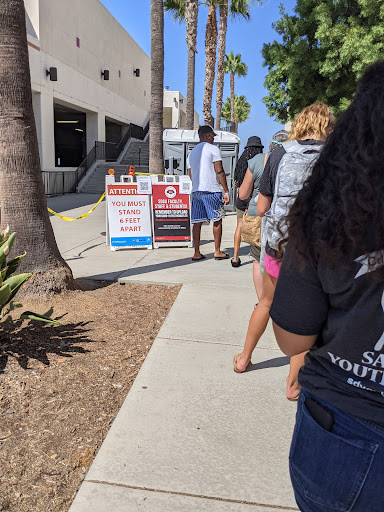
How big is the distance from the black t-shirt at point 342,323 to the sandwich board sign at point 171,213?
7.12m

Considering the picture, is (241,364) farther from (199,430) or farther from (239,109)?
(239,109)

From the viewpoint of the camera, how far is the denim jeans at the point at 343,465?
1095 mm

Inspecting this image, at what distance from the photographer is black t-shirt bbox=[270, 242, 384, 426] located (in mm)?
1062

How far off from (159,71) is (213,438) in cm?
1098

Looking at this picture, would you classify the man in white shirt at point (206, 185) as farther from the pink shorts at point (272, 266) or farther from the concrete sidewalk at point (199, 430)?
the pink shorts at point (272, 266)

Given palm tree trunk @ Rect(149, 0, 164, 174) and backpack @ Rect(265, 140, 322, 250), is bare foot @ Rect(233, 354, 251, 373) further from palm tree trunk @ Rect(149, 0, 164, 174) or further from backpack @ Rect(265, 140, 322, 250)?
palm tree trunk @ Rect(149, 0, 164, 174)

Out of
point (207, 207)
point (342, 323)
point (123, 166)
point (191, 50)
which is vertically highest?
point (191, 50)

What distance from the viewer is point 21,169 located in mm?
4605

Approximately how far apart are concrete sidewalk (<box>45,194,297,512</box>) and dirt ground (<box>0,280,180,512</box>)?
133mm

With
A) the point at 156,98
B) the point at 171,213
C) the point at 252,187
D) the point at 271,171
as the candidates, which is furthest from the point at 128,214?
the point at 271,171

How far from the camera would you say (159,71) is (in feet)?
39.2

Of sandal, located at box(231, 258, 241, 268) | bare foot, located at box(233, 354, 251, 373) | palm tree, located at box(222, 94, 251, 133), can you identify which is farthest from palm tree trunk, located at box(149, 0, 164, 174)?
palm tree, located at box(222, 94, 251, 133)

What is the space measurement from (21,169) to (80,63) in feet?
64.7

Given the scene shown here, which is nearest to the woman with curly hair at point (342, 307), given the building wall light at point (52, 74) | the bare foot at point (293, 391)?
the bare foot at point (293, 391)
